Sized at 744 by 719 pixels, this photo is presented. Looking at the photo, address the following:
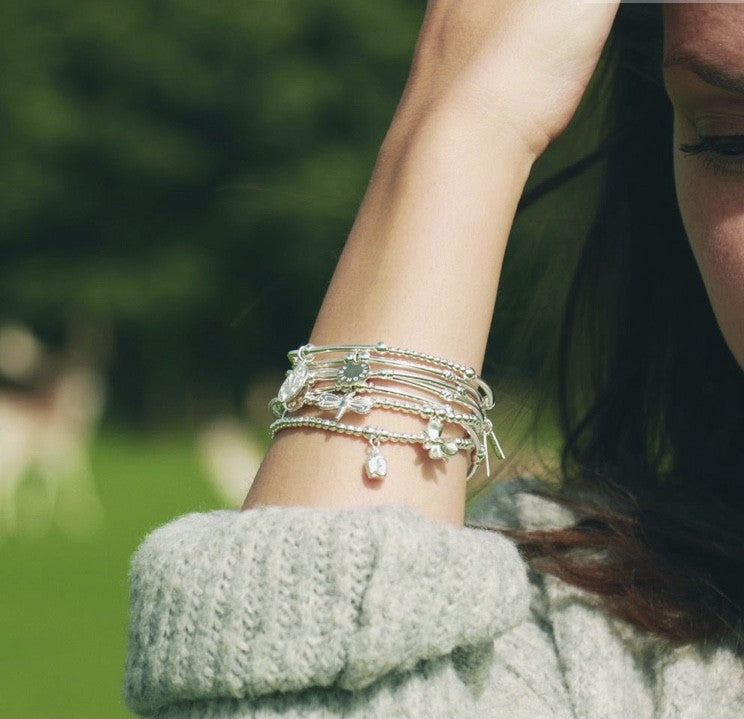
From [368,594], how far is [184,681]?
212 millimetres

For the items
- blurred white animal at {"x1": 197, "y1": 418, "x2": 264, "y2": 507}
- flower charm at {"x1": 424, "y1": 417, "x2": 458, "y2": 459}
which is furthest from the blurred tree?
flower charm at {"x1": 424, "y1": 417, "x2": 458, "y2": 459}

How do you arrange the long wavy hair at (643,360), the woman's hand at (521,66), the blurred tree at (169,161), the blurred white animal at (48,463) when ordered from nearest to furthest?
the woman's hand at (521,66), the long wavy hair at (643,360), the blurred white animal at (48,463), the blurred tree at (169,161)

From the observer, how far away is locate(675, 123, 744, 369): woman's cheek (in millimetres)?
1426

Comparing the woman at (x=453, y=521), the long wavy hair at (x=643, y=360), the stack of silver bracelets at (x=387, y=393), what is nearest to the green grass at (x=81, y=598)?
the long wavy hair at (x=643, y=360)

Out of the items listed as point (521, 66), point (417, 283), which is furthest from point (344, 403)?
point (521, 66)

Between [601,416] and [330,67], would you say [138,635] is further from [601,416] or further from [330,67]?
[330,67]

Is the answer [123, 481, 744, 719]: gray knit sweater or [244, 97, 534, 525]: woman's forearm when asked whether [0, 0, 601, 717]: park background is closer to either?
[244, 97, 534, 525]: woman's forearm

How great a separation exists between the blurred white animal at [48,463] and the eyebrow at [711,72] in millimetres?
7808

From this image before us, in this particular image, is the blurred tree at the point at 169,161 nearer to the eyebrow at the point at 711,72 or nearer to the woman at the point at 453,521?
the woman at the point at 453,521

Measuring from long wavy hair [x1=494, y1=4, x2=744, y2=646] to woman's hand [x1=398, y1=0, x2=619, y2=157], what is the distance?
0.23m

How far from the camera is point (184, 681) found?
4.14 ft

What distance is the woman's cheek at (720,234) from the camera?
56.1 inches

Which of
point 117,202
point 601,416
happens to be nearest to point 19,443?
point 117,202

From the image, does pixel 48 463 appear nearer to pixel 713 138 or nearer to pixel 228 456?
pixel 228 456
